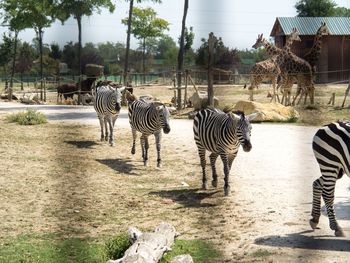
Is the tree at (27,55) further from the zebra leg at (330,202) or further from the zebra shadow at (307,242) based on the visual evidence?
the zebra leg at (330,202)

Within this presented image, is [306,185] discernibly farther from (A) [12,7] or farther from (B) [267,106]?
(B) [267,106]

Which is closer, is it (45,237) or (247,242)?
(247,242)

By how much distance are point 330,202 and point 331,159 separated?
1.01ft

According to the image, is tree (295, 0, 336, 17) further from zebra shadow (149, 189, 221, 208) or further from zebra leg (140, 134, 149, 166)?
zebra leg (140, 134, 149, 166)

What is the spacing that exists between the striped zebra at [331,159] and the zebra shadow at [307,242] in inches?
4.7

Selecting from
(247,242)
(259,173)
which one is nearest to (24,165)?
(259,173)

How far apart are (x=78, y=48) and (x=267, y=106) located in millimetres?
11180

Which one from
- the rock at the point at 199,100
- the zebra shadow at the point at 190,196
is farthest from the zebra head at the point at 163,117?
the rock at the point at 199,100

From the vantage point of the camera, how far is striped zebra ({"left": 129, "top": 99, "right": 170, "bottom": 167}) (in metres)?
8.21

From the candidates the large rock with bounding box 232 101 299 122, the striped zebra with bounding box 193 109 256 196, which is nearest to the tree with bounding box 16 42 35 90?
the striped zebra with bounding box 193 109 256 196

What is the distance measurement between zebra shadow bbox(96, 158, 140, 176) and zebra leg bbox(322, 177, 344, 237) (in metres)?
3.33

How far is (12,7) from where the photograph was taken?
120 inches

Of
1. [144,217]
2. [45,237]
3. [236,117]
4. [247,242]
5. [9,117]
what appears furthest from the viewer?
[9,117]

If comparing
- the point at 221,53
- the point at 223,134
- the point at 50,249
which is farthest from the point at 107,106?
the point at 221,53
